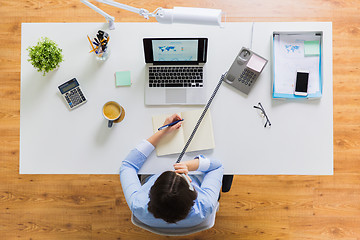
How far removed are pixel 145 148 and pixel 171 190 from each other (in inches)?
13.3

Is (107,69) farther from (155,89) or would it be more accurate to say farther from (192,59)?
(192,59)

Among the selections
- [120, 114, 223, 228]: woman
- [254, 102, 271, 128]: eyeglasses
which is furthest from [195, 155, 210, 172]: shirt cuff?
[254, 102, 271, 128]: eyeglasses

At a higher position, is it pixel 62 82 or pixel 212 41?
pixel 212 41

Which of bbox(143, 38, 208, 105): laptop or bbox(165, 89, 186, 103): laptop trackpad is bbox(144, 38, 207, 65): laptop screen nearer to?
→ bbox(143, 38, 208, 105): laptop

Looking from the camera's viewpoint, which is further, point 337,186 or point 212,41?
point 337,186

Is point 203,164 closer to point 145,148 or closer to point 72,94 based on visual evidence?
point 145,148

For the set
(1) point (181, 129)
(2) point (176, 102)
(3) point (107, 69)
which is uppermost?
(3) point (107, 69)

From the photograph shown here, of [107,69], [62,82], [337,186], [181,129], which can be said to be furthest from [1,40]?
[337,186]

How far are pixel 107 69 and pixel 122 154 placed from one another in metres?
0.42

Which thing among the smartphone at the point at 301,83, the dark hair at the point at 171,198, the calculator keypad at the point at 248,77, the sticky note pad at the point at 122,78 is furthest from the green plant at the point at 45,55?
the smartphone at the point at 301,83

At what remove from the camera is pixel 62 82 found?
1.51 m

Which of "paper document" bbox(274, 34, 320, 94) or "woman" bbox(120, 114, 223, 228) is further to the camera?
"paper document" bbox(274, 34, 320, 94)

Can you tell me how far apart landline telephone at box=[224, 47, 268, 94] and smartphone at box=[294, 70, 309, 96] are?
0.18 meters

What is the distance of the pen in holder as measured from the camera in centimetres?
145
